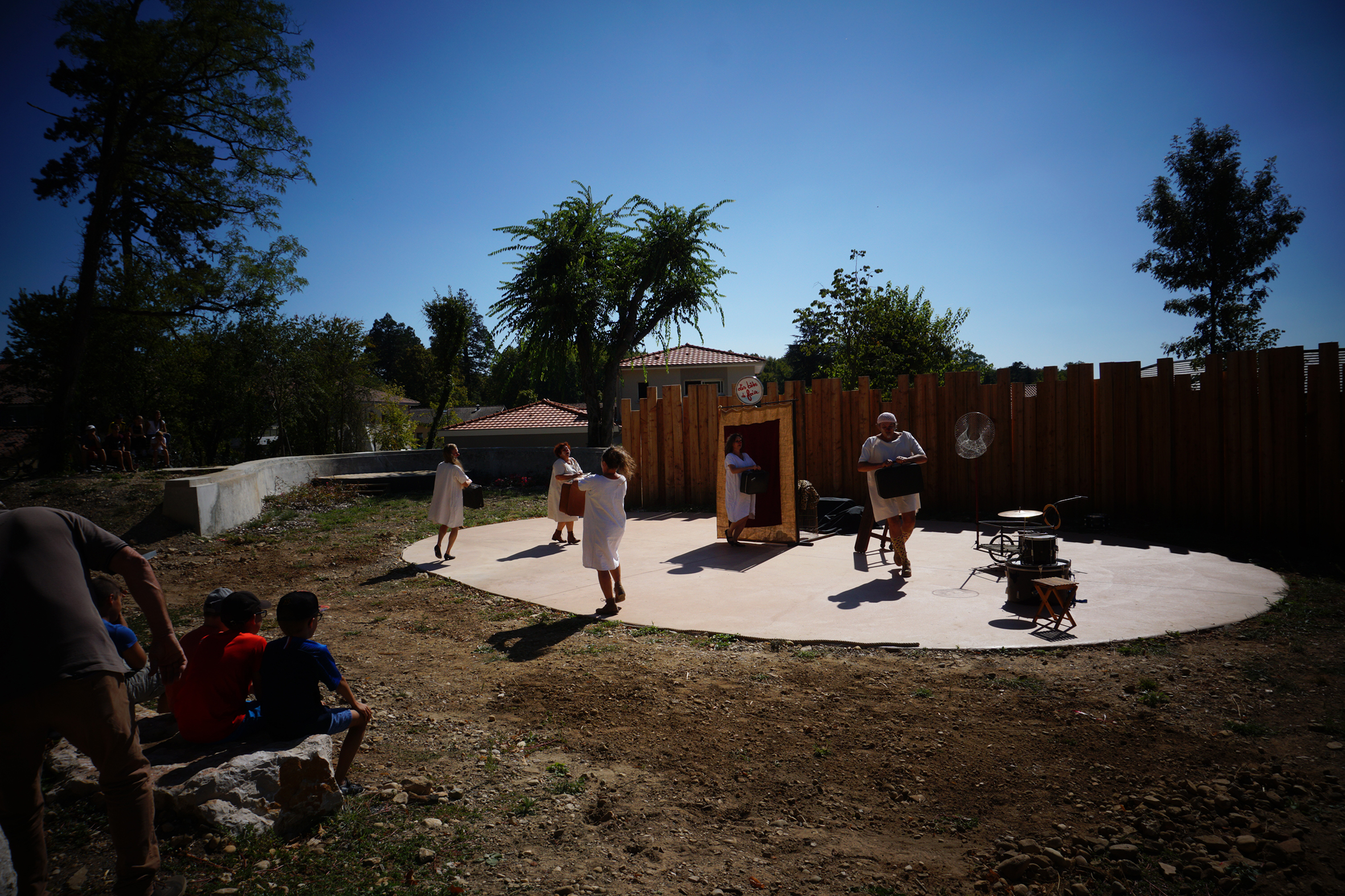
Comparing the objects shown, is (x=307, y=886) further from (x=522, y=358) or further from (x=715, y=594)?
(x=522, y=358)

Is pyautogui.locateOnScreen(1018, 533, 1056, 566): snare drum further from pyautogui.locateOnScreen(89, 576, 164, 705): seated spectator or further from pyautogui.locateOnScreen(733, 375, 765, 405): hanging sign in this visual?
pyautogui.locateOnScreen(89, 576, 164, 705): seated spectator

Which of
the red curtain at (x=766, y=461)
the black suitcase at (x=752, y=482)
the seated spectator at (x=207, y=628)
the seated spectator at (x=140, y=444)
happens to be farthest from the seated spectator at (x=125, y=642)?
the seated spectator at (x=140, y=444)

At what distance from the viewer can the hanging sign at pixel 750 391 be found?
40.6 ft

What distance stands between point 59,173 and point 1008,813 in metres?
23.0

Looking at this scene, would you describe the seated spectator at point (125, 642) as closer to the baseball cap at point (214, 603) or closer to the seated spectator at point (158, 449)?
the baseball cap at point (214, 603)

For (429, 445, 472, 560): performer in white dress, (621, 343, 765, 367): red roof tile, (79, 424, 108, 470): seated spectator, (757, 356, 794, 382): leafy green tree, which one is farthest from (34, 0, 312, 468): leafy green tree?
(757, 356, 794, 382): leafy green tree

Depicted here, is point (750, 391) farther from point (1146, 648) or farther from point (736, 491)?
point (1146, 648)

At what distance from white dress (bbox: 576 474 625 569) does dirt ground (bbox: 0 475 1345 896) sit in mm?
843

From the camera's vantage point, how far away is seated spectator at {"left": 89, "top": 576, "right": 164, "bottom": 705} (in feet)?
10.6

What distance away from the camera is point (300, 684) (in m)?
3.34

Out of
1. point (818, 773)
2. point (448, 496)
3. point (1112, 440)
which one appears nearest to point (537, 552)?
point (448, 496)

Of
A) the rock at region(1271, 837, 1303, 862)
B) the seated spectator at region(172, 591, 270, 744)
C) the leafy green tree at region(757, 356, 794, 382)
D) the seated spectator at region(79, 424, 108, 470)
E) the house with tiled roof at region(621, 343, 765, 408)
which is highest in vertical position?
the leafy green tree at region(757, 356, 794, 382)

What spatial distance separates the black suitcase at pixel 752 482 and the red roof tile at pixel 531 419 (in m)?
23.2

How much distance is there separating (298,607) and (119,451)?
1684 centimetres
